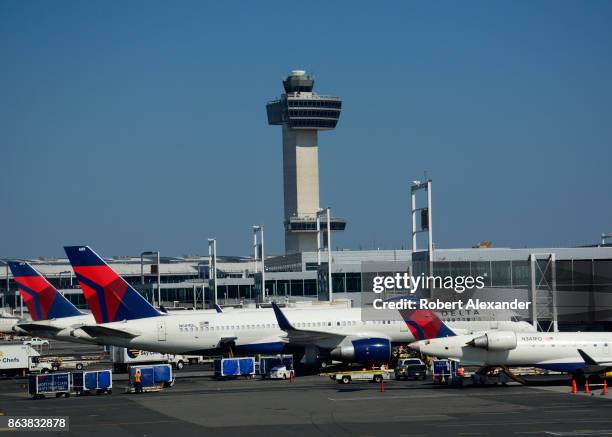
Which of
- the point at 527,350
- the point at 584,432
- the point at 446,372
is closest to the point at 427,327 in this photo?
the point at 446,372

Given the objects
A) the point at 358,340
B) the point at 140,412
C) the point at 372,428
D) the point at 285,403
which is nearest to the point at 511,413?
the point at 372,428

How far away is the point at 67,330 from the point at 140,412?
27890mm

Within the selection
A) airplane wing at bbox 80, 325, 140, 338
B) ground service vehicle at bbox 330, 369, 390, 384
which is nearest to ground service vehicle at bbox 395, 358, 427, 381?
ground service vehicle at bbox 330, 369, 390, 384

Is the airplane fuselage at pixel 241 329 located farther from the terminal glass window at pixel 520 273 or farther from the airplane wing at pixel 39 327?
the terminal glass window at pixel 520 273

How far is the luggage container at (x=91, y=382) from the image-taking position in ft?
210

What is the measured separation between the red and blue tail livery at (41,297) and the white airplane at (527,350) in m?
32.8

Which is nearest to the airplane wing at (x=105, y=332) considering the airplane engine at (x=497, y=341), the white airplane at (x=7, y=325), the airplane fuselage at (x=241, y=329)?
the airplane fuselage at (x=241, y=329)

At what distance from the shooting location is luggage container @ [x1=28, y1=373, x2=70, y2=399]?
62.7 m

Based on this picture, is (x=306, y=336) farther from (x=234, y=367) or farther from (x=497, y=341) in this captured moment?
(x=497, y=341)

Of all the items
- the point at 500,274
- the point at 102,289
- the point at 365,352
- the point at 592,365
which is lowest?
the point at 592,365

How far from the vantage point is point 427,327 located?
6519cm

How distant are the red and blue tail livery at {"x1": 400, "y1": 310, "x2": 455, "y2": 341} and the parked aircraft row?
493cm

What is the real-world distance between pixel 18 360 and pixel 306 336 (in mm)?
26668

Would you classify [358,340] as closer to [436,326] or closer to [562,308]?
[436,326]
